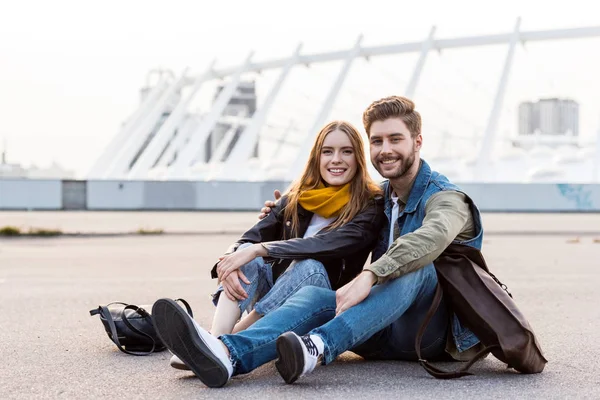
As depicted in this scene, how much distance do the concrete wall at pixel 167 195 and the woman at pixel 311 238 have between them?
2412 centimetres

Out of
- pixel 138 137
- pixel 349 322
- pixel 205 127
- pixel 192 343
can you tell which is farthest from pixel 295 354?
pixel 138 137

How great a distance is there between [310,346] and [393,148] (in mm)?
1022

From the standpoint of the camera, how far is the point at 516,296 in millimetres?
7109

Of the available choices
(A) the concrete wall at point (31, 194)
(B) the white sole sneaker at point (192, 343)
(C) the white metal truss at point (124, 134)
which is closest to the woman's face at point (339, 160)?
(B) the white sole sneaker at point (192, 343)

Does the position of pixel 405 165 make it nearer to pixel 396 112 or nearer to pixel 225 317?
pixel 396 112

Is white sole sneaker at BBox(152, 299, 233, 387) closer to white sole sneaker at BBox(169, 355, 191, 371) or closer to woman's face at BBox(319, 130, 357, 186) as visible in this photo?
white sole sneaker at BBox(169, 355, 191, 371)

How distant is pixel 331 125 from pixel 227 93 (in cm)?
3085

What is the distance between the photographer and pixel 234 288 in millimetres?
3957

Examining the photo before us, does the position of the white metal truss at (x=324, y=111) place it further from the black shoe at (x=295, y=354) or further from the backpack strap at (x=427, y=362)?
the black shoe at (x=295, y=354)

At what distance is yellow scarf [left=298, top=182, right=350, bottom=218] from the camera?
4195mm

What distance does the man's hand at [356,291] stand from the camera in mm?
3527

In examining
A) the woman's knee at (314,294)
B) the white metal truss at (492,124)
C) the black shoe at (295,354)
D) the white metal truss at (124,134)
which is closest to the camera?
the black shoe at (295,354)

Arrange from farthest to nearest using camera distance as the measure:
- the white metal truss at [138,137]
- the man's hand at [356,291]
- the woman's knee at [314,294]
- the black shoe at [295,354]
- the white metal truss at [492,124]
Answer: the white metal truss at [138,137]
the white metal truss at [492,124]
the woman's knee at [314,294]
the man's hand at [356,291]
the black shoe at [295,354]

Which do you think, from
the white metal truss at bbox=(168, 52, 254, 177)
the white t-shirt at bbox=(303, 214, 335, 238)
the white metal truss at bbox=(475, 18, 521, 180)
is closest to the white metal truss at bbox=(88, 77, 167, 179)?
the white metal truss at bbox=(168, 52, 254, 177)
